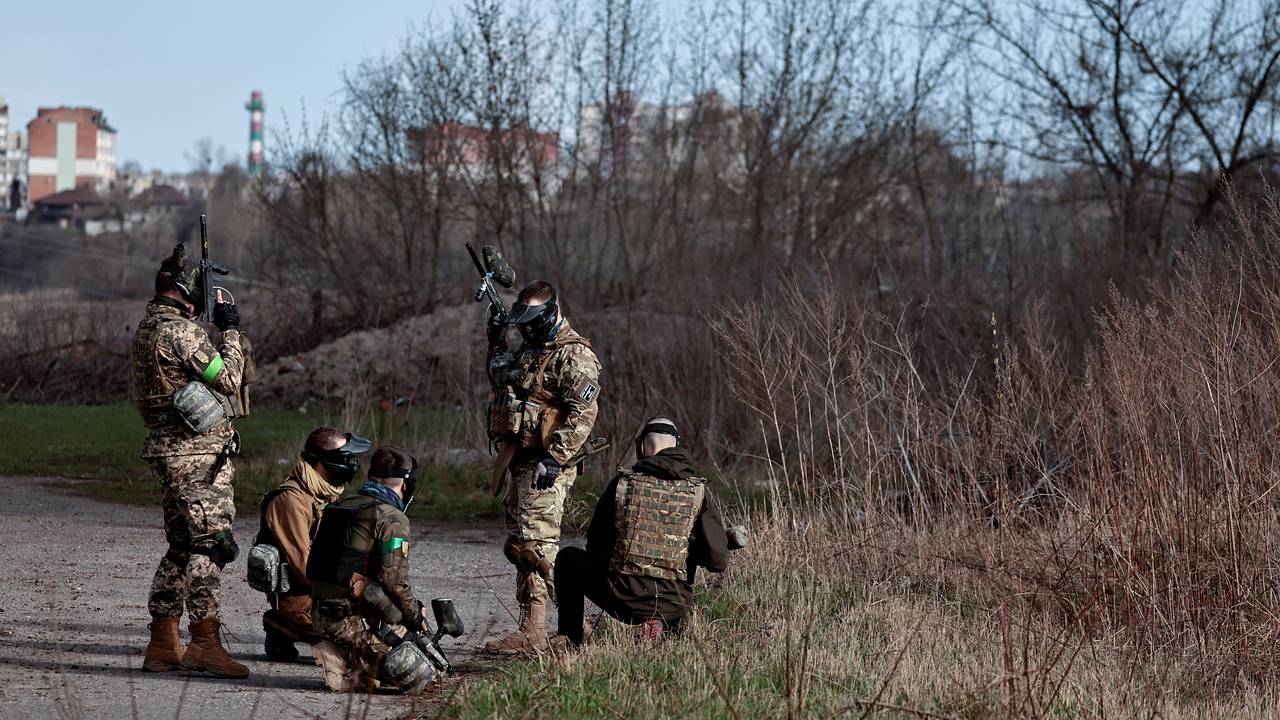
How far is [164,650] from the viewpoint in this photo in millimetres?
6449

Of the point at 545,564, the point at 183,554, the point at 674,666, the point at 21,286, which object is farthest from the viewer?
the point at 21,286

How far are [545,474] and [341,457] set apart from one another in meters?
1.01

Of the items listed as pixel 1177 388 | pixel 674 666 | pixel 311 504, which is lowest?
pixel 674 666

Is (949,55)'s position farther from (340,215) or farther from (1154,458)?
(1154,458)

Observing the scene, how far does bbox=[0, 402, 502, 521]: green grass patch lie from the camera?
13336 millimetres

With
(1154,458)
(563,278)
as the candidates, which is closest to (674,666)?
(1154,458)

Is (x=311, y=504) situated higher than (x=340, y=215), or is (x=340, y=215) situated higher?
(x=340, y=215)

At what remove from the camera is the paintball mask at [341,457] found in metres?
6.66

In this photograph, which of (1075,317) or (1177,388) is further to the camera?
(1075,317)

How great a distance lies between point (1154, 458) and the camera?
7.51 meters

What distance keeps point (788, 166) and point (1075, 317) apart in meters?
9.97

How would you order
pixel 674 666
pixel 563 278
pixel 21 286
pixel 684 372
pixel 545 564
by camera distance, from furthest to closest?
pixel 21 286 → pixel 563 278 → pixel 684 372 → pixel 545 564 → pixel 674 666

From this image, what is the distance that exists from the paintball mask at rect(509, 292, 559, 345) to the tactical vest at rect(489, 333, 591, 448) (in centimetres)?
8

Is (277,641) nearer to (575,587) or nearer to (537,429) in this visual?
(575,587)
